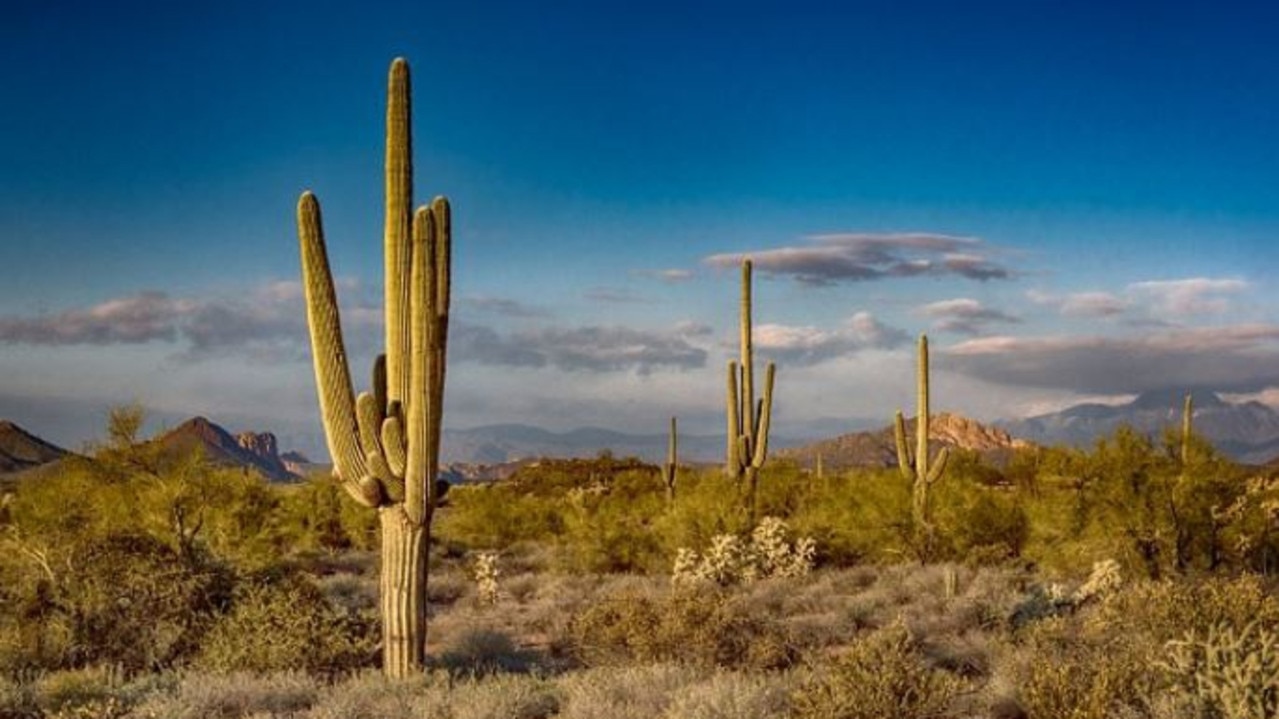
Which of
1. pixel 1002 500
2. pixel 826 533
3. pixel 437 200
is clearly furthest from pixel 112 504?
pixel 1002 500

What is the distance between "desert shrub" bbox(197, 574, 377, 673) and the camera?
38.6 ft

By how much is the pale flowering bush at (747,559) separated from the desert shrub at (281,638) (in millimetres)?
9504

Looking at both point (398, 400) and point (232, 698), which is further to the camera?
point (398, 400)

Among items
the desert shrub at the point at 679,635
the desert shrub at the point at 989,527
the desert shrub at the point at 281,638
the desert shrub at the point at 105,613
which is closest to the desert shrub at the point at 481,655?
the desert shrub at the point at 679,635

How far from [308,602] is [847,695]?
702 cm

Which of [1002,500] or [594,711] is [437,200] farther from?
[1002,500]

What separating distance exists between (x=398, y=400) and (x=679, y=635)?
155 inches

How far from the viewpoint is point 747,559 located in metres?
22.3

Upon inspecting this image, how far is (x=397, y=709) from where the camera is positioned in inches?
386

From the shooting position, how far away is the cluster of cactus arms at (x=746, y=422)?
24109 millimetres

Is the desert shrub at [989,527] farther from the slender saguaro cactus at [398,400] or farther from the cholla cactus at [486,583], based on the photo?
the slender saguaro cactus at [398,400]

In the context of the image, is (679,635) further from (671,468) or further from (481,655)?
(671,468)

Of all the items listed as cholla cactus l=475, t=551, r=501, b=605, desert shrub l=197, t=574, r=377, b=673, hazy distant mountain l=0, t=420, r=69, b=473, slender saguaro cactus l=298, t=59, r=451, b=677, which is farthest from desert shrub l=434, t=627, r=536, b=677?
hazy distant mountain l=0, t=420, r=69, b=473

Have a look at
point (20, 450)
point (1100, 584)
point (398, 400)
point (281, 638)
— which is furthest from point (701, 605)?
point (20, 450)
